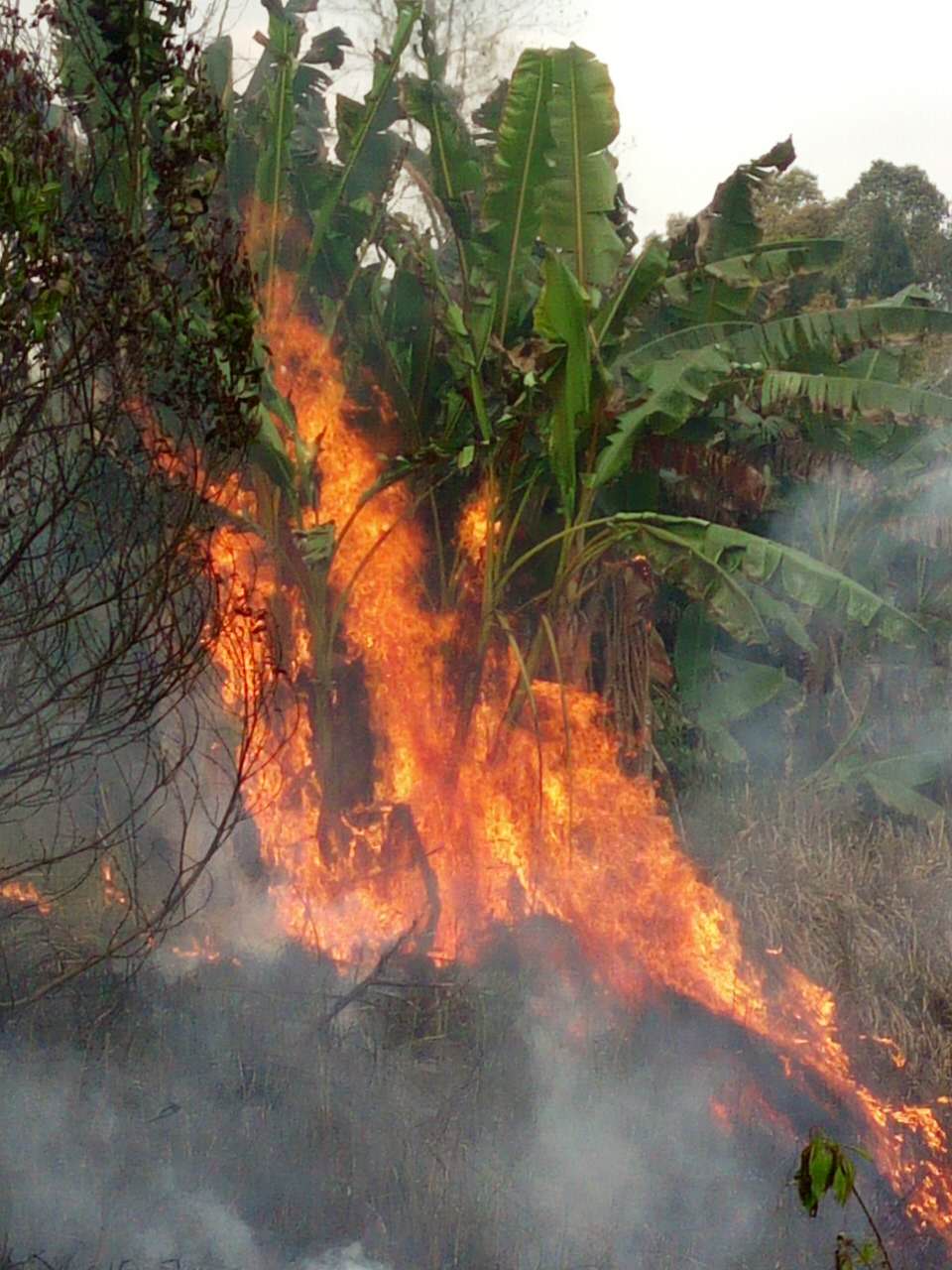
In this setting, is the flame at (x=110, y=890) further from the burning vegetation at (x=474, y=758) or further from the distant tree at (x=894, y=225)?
the distant tree at (x=894, y=225)

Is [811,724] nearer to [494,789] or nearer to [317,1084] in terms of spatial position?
[494,789]

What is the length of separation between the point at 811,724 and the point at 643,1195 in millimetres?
5452

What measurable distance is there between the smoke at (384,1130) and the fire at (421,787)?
30.7 inches

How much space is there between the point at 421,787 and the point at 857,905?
2.89 meters

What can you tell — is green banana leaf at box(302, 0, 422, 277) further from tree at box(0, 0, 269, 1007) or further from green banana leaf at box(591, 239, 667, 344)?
tree at box(0, 0, 269, 1007)

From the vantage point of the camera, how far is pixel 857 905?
9078mm

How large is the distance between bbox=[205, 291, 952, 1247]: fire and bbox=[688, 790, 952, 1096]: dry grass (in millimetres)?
323

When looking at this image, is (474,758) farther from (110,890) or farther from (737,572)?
(110,890)

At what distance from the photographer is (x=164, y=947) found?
8367mm

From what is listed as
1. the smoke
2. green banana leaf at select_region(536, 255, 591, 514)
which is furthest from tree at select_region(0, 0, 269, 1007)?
green banana leaf at select_region(536, 255, 591, 514)

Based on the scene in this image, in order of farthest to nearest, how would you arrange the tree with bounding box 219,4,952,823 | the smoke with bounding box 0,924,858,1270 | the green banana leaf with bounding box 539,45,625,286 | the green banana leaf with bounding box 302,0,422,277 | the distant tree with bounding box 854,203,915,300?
the distant tree with bounding box 854,203,915,300 → the green banana leaf with bounding box 302,0,422,277 → the tree with bounding box 219,4,952,823 → the green banana leaf with bounding box 539,45,625,286 → the smoke with bounding box 0,924,858,1270

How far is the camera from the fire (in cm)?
891

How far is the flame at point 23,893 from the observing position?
834cm

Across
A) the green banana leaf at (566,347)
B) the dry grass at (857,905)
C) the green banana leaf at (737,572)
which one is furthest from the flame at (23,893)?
the dry grass at (857,905)
